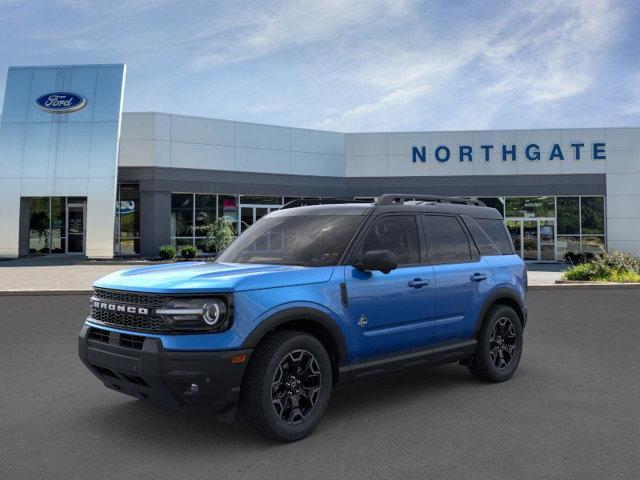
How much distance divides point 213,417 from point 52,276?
17.6 meters

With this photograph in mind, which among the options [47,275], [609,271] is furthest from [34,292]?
[609,271]

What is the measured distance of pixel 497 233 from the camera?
687 centimetres

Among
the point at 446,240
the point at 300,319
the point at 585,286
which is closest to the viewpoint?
the point at 300,319

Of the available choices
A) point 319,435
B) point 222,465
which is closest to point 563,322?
point 319,435

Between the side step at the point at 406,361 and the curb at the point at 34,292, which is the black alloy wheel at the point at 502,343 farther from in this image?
the curb at the point at 34,292

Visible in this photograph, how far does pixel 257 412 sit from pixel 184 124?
27436 mm

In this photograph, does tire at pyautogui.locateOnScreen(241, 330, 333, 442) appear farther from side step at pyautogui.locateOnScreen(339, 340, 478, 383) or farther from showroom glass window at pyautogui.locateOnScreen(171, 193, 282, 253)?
showroom glass window at pyautogui.locateOnScreen(171, 193, 282, 253)

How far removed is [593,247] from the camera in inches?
1298

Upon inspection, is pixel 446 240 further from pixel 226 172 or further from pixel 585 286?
pixel 226 172

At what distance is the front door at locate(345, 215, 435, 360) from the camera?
16.3ft

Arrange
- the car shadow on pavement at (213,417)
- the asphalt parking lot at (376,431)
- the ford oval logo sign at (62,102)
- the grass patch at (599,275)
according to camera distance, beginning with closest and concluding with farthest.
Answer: the asphalt parking lot at (376,431)
the car shadow on pavement at (213,417)
the grass patch at (599,275)
the ford oval logo sign at (62,102)

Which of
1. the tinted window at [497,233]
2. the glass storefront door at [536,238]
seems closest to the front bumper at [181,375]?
the tinted window at [497,233]

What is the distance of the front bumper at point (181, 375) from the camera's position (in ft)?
13.5

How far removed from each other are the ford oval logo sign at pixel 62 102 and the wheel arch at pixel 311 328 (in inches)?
1093
